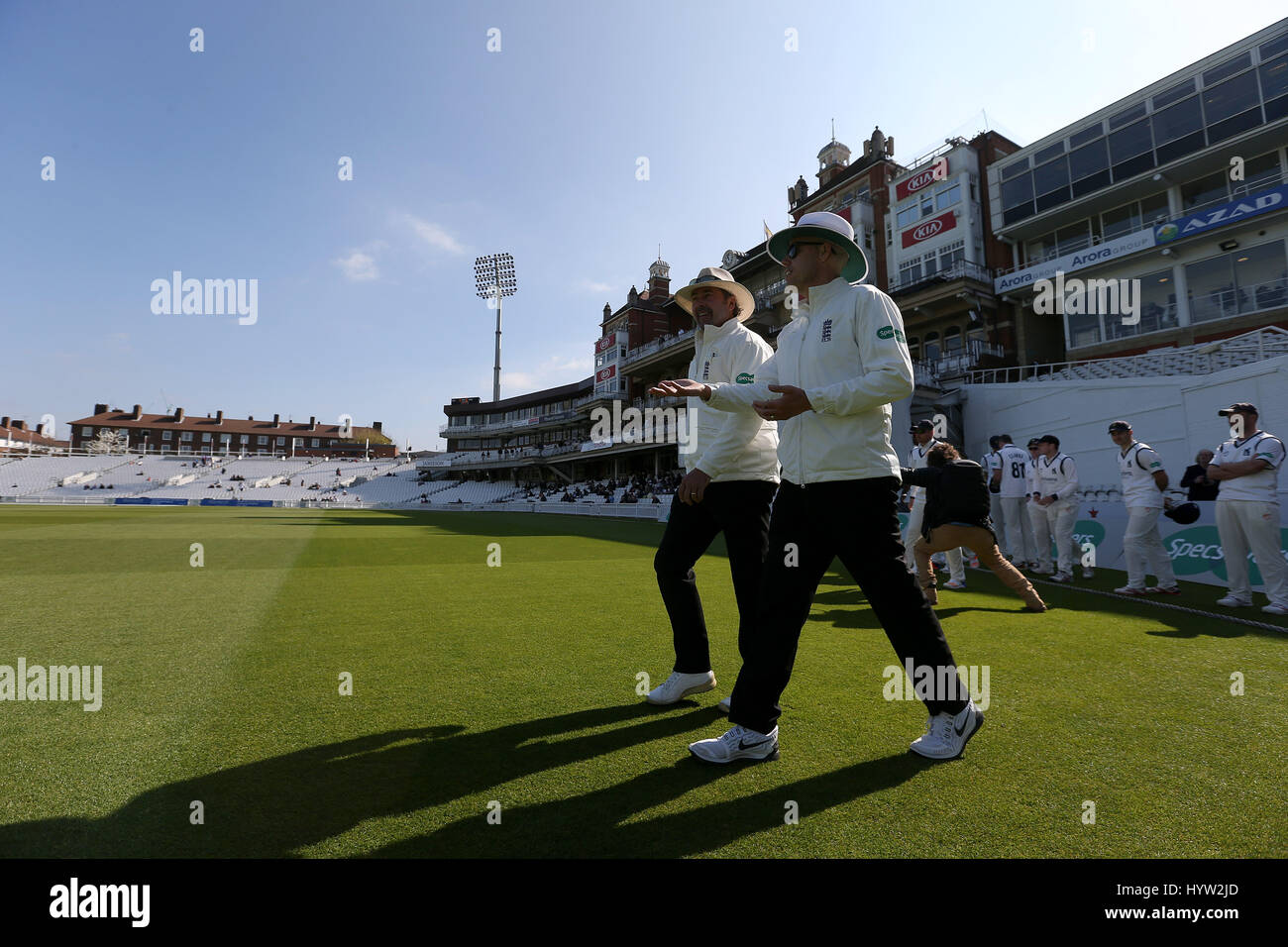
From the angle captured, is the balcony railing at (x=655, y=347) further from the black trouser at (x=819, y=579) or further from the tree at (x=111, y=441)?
the tree at (x=111, y=441)

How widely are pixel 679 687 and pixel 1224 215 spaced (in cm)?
2824

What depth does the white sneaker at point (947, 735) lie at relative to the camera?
8.12 ft

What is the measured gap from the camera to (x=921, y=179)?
3064 centimetres

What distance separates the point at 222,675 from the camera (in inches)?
140

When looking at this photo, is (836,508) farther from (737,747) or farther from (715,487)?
(737,747)

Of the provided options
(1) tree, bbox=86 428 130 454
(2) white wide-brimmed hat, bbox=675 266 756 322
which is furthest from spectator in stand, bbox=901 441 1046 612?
(1) tree, bbox=86 428 130 454

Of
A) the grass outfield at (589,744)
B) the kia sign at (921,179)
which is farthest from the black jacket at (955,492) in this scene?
the kia sign at (921,179)

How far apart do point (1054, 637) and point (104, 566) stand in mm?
11440

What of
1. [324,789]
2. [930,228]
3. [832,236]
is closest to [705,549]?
[832,236]

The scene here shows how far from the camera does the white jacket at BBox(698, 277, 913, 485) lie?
245cm

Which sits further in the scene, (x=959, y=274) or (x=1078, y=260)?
(x=959, y=274)

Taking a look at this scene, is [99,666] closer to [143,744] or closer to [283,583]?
[143,744]

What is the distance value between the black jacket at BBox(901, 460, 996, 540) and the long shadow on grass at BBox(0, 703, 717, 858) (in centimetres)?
407
